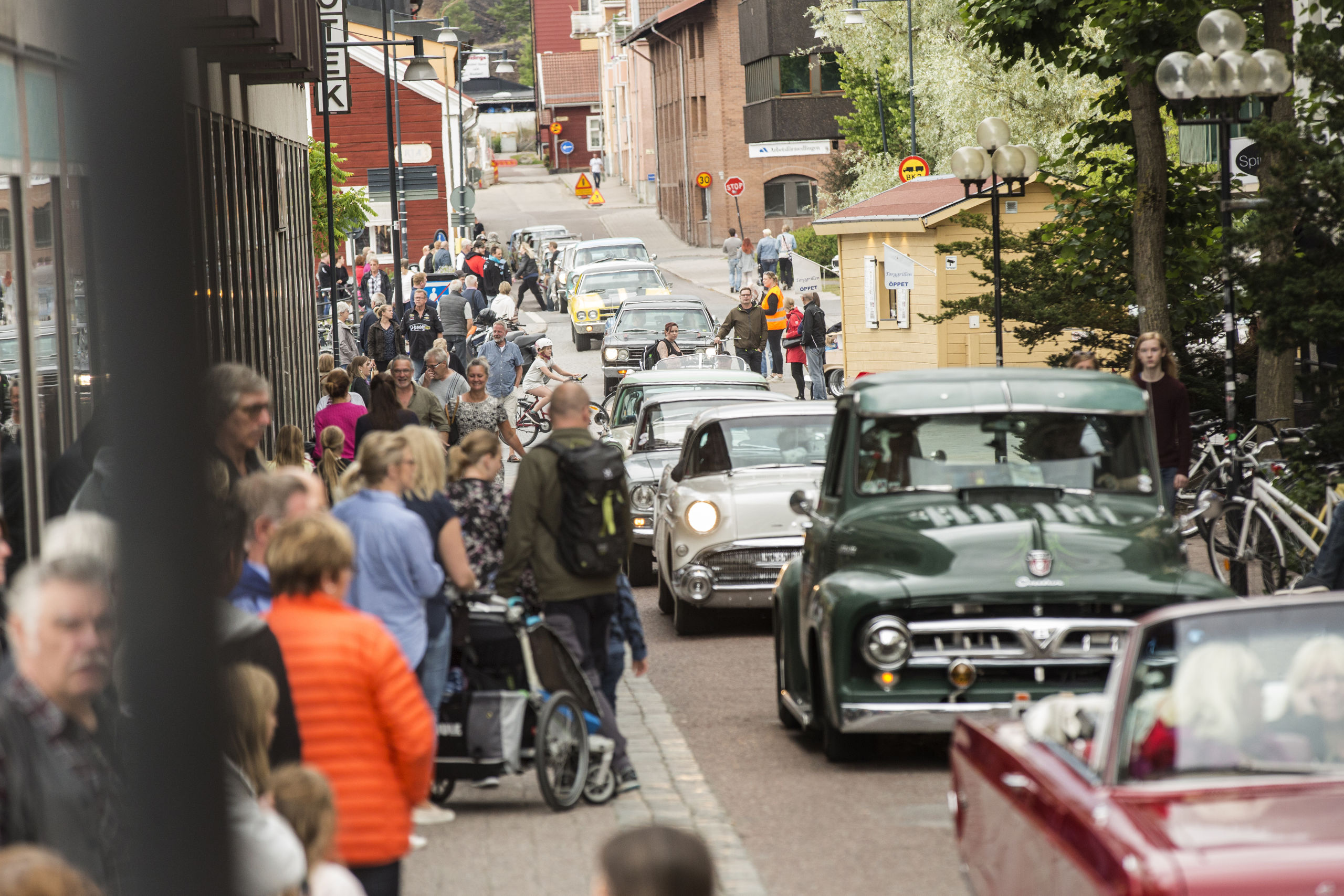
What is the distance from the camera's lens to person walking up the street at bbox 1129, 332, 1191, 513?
43.8ft

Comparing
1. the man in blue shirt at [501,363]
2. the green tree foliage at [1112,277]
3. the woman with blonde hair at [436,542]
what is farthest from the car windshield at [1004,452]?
the man in blue shirt at [501,363]

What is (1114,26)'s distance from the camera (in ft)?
64.3

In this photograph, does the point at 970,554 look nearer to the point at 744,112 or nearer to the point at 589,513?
the point at 589,513

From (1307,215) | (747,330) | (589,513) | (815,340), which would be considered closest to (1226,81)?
(1307,215)

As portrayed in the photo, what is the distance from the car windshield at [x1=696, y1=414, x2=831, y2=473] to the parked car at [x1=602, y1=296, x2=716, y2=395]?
678 inches

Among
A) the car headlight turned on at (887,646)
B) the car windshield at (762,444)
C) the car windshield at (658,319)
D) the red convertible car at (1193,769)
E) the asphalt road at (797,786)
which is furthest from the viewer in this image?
the car windshield at (658,319)

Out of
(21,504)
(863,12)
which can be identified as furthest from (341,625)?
(863,12)

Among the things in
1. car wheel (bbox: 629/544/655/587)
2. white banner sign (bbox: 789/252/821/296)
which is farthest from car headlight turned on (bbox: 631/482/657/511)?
white banner sign (bbox: 789/252/821/296)

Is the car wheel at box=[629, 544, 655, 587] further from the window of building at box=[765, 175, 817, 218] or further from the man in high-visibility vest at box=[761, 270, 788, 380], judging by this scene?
the window of building at box=[765, 175, 817, 218]

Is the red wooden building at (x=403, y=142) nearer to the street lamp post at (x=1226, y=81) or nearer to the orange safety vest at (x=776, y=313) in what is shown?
the orange safety vest at (x=776, y=313)

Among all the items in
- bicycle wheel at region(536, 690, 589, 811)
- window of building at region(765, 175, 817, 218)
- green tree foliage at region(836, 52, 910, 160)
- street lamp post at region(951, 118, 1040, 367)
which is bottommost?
bicycle wheel at region(536, 690, 589, 811)

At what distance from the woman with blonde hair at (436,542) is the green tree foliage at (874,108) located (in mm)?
50617

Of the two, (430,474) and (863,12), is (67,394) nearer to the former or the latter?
(430,474)

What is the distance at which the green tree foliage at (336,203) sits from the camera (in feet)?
124
